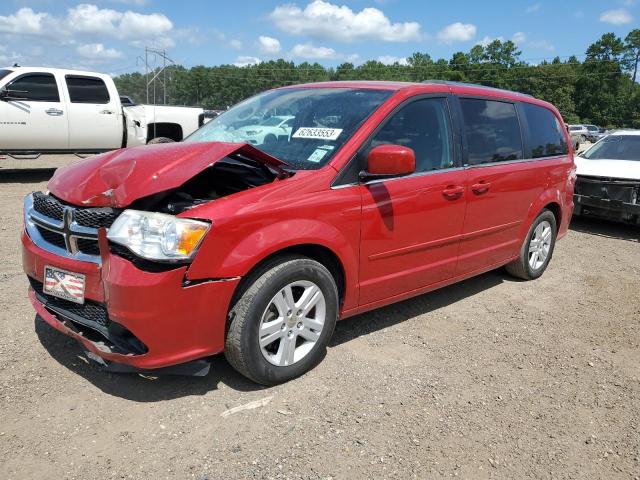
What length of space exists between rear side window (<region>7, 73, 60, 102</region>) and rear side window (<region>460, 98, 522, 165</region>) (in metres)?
8.91

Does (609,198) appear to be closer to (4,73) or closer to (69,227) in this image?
(69,227)

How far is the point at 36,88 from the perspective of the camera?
10062 mm

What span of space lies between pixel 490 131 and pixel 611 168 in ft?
15.6

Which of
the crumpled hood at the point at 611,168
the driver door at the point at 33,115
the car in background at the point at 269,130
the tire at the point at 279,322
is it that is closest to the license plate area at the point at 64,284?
the tire at the point at 279,322

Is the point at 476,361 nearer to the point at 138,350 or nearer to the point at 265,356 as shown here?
the point at 265,356

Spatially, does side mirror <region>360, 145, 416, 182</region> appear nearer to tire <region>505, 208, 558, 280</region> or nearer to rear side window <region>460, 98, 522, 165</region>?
rear side window <region>460, 98, 522, 165</region>

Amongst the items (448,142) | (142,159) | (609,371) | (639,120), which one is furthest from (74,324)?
(639,120)

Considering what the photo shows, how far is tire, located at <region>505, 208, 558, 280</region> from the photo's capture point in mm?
5266

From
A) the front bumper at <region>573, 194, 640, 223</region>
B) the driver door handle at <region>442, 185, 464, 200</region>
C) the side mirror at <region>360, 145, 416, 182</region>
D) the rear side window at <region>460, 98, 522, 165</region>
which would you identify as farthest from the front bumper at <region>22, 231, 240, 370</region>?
the front bumper at <region>573, 194, 640, 223</region>

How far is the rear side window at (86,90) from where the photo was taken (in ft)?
34.4

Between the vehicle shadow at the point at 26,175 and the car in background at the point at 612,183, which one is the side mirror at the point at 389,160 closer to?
the car in background at the point at 612,183

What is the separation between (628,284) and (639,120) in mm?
93503

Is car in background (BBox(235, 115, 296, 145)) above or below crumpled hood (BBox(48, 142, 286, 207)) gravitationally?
above

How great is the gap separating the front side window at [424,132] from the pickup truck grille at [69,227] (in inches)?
70.6
